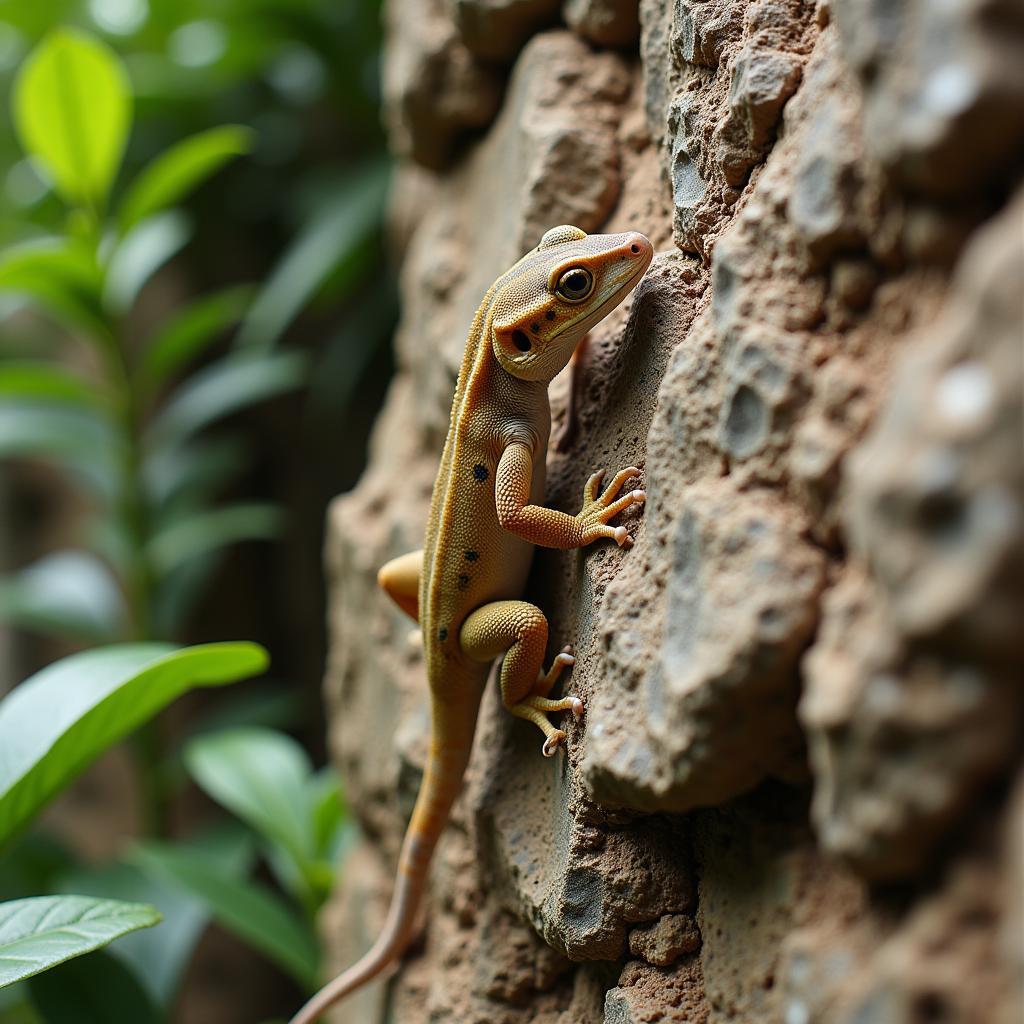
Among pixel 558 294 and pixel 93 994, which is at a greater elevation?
pixel 558 294

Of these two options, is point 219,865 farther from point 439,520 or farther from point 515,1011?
point 439,520

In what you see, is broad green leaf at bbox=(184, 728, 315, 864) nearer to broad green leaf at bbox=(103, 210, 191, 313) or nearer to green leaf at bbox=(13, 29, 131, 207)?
broad green leaf at bbox=(103, 210, 191, 313)

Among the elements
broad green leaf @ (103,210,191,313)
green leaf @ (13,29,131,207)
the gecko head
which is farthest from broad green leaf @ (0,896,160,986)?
green leaf @ (13,29,131,207)

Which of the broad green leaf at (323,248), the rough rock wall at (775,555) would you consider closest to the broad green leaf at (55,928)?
the rough rock wall at (775,555)

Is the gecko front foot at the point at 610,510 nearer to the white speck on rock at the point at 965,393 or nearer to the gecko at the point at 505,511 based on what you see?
the gecko at the point at 505,511

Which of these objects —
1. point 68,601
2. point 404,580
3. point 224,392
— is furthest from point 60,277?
point 404,580

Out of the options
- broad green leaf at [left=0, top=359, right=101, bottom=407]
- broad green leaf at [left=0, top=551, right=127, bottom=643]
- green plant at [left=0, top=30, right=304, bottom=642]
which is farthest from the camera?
broad green leaf at [left=0, top=551, right=127, bottom=643]

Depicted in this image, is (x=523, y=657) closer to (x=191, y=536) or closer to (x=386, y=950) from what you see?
(x=386, y=950)
